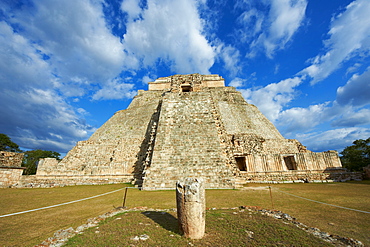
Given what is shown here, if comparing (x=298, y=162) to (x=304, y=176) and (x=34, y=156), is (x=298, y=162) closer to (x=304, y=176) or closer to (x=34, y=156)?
(x=304, y=176)

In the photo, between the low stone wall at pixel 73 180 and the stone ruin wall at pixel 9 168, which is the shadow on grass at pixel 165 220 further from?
the stone ruin wall at pixel 9 168

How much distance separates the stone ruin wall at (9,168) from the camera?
35.4 ft

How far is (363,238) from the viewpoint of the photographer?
288 centimetres

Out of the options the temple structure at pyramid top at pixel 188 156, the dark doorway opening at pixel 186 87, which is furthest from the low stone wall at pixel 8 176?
the dark doorway opening at pixel 186 87

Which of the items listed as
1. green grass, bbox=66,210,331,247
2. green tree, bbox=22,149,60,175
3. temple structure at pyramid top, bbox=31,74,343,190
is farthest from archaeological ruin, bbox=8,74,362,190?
green tree, bbox=22,149,60,175

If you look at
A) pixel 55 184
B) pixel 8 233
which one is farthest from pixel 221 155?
pixel 55 184

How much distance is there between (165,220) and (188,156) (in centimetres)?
664

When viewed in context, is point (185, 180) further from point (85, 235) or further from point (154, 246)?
point (85, 235)

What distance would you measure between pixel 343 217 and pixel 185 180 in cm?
411

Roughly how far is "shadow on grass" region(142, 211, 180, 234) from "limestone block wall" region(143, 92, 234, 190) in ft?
15.2

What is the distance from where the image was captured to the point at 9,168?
1127 centimetres

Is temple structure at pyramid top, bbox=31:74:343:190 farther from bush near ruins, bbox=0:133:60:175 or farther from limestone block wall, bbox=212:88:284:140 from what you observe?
bush near ruins, bbox=0:133:60:175

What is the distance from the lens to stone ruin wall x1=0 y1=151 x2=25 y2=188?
10801 mm

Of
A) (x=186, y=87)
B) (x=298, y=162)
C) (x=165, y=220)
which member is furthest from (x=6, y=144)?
(x=298, y=162)
